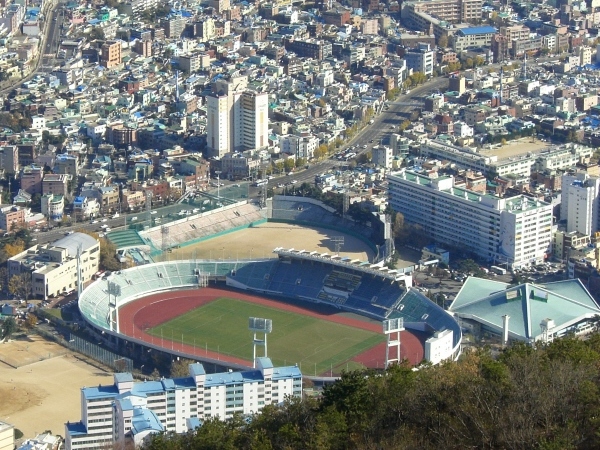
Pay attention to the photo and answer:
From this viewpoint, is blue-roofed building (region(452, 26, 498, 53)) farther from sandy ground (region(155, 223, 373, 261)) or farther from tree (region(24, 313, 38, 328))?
tree (region(24, 313, 38, 328))

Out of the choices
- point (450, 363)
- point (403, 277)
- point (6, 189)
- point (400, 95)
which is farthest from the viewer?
point (400, 95)

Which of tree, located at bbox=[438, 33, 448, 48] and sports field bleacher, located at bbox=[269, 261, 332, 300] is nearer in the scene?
sports field bleacher, located at bbox=[269, 261, 332, 300]

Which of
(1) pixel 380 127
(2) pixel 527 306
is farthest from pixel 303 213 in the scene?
(2) pixel 527 306

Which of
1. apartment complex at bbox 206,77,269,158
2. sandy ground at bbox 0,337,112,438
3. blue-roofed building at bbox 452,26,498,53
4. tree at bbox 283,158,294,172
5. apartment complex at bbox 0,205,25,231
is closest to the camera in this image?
sandy ground at bbox 0,337,112,438

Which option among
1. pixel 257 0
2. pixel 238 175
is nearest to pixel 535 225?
pixel 238 175

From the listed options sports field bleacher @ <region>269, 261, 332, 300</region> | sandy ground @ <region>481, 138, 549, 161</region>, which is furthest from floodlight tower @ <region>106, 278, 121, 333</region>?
sandy ground @ <region>481, 138, 549, 161</region>

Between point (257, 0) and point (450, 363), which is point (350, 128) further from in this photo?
point (450, 363)
